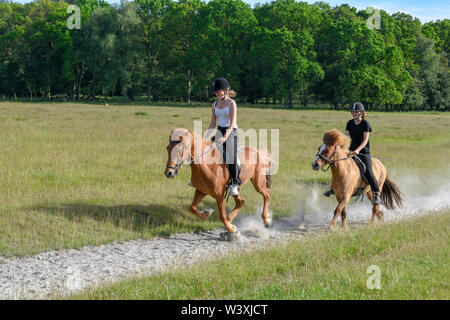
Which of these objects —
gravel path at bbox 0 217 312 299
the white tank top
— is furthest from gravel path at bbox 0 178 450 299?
the white tank top

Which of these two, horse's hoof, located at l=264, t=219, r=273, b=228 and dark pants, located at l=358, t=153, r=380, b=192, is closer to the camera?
dark pants, located at l=358, t=153, r=380, b=192

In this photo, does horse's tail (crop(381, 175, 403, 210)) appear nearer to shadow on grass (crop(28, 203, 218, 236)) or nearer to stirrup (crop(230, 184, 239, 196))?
stirrup (crop(230, 184, 239, 196))

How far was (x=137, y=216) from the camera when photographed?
10469mm

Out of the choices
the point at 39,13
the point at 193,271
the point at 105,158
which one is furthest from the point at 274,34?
the point at 193,271

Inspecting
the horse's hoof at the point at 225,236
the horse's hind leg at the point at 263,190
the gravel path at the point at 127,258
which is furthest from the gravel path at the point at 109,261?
the horse's hind leg at the point at 263,190

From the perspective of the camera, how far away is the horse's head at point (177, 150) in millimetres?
8266

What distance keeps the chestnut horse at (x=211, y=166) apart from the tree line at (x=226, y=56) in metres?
62.6

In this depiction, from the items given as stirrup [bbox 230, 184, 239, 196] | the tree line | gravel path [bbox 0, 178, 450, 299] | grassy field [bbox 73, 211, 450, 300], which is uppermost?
the tree line

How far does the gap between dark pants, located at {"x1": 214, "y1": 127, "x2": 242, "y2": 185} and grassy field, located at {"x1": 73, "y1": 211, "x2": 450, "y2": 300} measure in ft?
7.13

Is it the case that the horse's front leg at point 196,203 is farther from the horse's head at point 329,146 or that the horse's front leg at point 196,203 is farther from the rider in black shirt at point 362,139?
the rider in black shirt at point 362,139

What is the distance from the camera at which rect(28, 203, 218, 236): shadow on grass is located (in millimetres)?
9820

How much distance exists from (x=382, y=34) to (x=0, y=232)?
85371 millimetres

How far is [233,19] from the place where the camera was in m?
80.4

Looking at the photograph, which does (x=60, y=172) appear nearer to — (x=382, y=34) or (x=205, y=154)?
(x=205, y=154)
